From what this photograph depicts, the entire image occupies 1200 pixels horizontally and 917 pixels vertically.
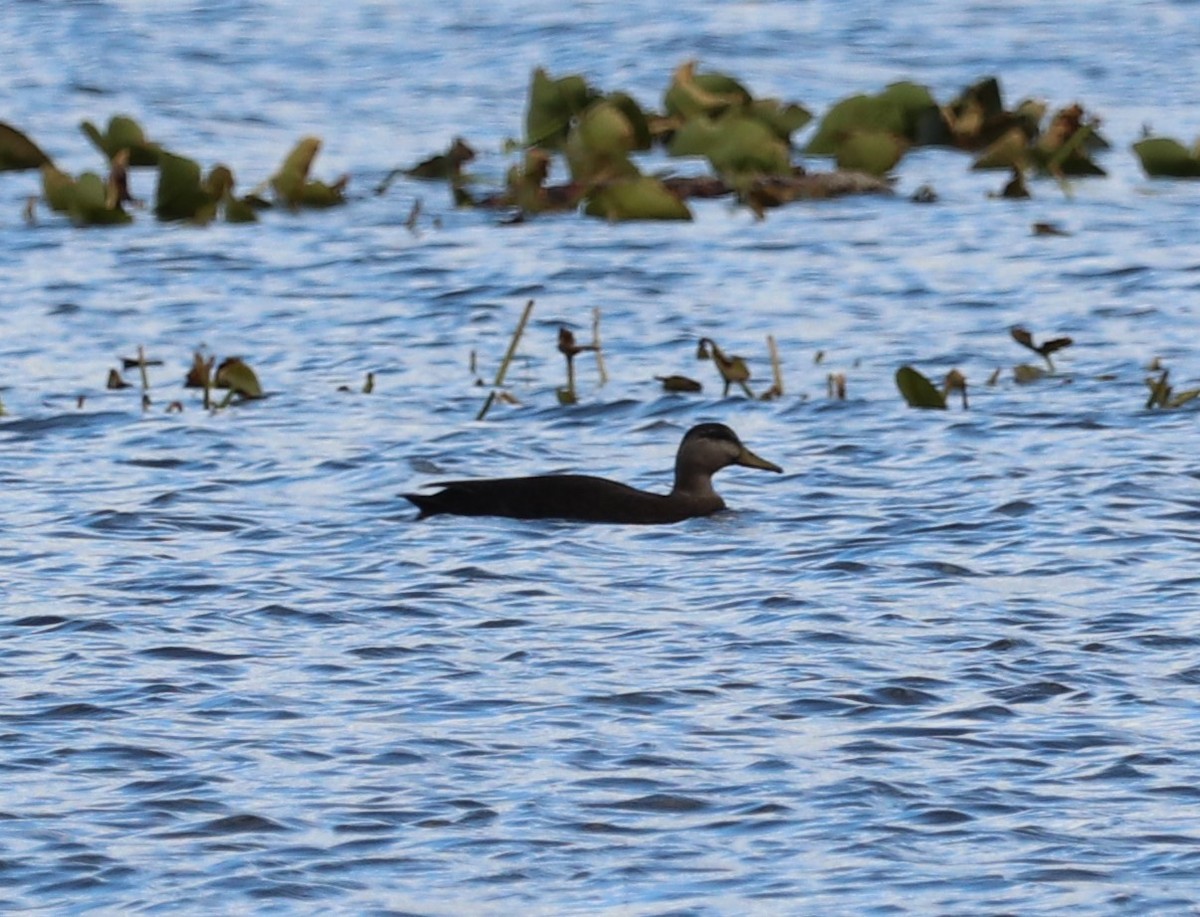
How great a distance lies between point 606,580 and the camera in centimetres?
1099

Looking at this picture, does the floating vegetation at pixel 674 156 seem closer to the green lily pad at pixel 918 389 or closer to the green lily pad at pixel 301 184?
the green lily pad at pixel 301 184

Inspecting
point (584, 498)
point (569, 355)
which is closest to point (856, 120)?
point (569, 355)

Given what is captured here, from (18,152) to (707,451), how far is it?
13299mm

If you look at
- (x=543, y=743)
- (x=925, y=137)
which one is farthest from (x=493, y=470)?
(x=925, y=137)

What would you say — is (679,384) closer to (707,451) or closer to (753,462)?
(753,462)

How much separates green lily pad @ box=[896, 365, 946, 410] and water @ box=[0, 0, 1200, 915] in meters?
0.16

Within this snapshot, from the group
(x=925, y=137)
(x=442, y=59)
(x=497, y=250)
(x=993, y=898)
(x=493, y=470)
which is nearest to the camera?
(x=993, y=898)

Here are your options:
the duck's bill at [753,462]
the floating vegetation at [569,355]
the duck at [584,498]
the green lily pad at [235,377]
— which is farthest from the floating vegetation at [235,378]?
the duck's bill at [753,462]

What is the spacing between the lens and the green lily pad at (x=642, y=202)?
21.1m

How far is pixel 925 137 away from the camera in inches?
973

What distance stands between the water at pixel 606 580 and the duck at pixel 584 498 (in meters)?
0.11

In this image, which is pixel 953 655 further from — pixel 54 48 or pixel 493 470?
pixel 54 48

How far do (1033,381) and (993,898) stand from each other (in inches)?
318

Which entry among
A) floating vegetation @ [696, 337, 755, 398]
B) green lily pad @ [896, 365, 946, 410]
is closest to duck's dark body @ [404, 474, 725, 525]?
floating vegetation @ [696, 337, 755, 398]
